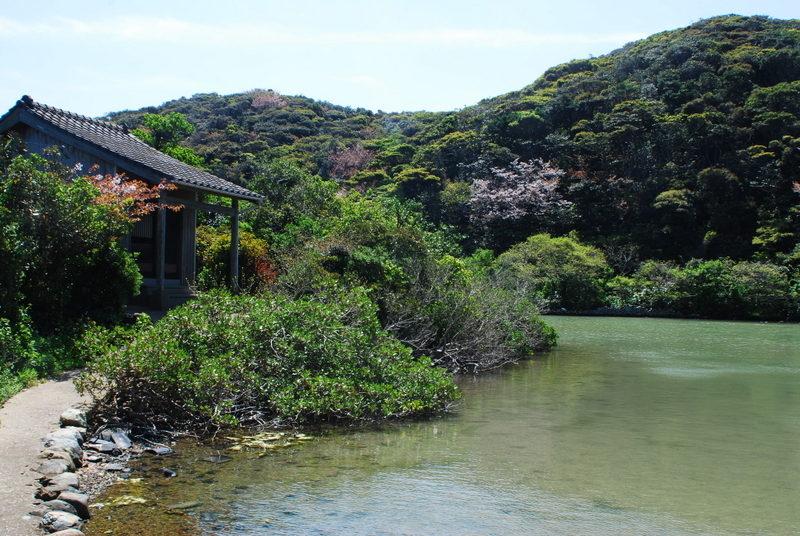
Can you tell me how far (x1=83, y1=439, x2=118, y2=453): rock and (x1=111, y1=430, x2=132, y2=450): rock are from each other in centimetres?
7

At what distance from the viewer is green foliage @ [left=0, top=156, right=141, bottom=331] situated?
34.7ft

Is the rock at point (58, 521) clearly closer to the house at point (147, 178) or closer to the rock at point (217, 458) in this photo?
the rock at point (217, 458)

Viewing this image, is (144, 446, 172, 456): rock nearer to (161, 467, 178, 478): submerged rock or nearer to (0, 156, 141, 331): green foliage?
(161, 467, 178, 478): submerged rock

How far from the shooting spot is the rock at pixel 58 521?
5.47m

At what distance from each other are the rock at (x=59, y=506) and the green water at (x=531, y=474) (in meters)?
0.26

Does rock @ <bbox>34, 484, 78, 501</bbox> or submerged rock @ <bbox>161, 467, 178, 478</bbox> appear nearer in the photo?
rock @ <bbox>34, 484, 78, 501</bbox>

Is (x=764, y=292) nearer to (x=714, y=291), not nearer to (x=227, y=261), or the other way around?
(x=714, y=291)

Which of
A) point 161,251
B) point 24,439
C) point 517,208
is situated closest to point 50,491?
point 24,439

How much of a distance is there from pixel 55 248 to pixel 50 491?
6.23 meters

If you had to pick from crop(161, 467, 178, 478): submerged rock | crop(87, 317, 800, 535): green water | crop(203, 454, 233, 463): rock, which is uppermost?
crop(161, 467, 178, 478): submerged rock

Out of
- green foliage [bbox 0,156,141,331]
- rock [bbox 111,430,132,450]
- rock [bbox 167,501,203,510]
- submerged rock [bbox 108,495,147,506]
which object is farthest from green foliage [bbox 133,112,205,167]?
rock [bbox 167,501,203,510]

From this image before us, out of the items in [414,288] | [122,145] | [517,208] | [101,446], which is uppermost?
[517,208]

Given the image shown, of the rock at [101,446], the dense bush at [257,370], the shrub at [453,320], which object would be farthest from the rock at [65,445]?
the shrub at [453,320]

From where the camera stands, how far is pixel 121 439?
27.3 ft
